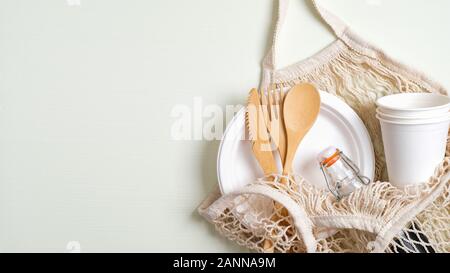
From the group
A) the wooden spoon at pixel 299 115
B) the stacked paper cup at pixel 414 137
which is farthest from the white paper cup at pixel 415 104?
the wooden spoon at pixel 299 115

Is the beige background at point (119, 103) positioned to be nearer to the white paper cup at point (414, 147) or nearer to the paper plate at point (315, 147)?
the paper plate at point (315, 147)

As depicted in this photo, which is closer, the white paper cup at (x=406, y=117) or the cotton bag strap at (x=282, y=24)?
the white paper cup at (x=406, y=117)

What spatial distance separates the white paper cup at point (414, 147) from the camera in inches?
29.3

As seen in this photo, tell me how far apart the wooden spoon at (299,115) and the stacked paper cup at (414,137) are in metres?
0.10

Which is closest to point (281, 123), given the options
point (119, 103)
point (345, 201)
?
point (345, 201)

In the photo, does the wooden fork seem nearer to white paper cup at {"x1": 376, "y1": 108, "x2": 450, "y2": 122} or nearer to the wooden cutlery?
the wooden cutlery

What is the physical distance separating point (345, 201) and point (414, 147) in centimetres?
13

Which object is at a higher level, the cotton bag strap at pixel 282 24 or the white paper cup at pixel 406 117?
the cotton bag strap at pixel 282 24

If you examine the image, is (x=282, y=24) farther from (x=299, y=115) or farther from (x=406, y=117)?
(x=406, y=117)

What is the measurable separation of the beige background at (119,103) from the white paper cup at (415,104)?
110mm

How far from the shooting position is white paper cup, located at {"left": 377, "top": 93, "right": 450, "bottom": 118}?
2.40 feet

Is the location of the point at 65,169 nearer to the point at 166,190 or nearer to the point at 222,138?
the point at 166,190
